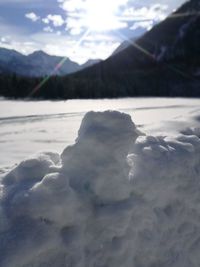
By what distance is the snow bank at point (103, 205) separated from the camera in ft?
11.5

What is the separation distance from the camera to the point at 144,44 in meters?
159

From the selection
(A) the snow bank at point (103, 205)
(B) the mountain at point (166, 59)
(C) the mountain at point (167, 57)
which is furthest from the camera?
(C) the mountain at point (167, 57)

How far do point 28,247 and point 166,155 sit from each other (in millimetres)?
2393

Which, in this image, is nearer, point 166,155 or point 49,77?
point 166,155

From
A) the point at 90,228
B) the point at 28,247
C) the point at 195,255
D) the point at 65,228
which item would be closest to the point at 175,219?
the point at 195,255

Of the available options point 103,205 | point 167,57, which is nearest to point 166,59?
point 167,57

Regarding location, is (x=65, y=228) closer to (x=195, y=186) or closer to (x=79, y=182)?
(x=79, y=182)

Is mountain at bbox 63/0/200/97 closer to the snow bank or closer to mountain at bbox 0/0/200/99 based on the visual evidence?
mountain at bbox 0/0/200/99

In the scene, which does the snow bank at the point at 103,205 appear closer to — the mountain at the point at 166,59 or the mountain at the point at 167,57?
the mountain at the point at 166,59

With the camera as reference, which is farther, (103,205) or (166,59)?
(166,59)

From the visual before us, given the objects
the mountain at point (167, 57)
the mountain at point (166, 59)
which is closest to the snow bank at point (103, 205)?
the mountain at point (166, 59)

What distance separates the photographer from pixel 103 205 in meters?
4.02

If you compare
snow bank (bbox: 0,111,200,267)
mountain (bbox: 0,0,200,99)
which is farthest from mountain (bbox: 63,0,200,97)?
snow bank (bbox: 0,111,200,267)

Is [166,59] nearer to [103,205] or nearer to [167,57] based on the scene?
[167,57]
